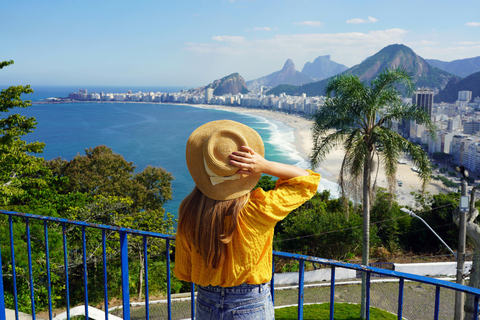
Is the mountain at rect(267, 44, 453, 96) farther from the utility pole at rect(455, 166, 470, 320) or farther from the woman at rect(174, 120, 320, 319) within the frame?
the woman at rect(174, 120, 320, 319)

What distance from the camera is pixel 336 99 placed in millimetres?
10539

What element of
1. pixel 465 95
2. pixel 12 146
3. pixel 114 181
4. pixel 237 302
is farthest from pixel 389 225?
pixel 465 95

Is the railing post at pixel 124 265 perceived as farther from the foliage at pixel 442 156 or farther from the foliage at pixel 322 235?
the foliage at pixel 442 156

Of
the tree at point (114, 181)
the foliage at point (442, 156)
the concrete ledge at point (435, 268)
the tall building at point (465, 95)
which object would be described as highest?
the tall building at point (465, 95)

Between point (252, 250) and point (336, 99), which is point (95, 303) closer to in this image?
point (336, 99)

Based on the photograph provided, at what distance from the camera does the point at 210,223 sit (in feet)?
4.60

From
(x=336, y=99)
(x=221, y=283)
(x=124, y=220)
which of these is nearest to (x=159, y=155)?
(x=124, y=220)

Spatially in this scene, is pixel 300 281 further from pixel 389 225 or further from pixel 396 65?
pixel 396 65

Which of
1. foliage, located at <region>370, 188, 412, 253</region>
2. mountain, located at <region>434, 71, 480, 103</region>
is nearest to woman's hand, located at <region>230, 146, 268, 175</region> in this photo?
foliage, located at <region>370, 188, 412, 253</region>

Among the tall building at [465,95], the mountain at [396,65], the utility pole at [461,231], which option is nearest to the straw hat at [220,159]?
the utility pole at [461,231]

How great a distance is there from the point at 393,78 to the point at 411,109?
0.98 metres

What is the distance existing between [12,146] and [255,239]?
11.4 m

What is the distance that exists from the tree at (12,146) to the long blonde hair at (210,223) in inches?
411

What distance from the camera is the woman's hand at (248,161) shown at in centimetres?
140
